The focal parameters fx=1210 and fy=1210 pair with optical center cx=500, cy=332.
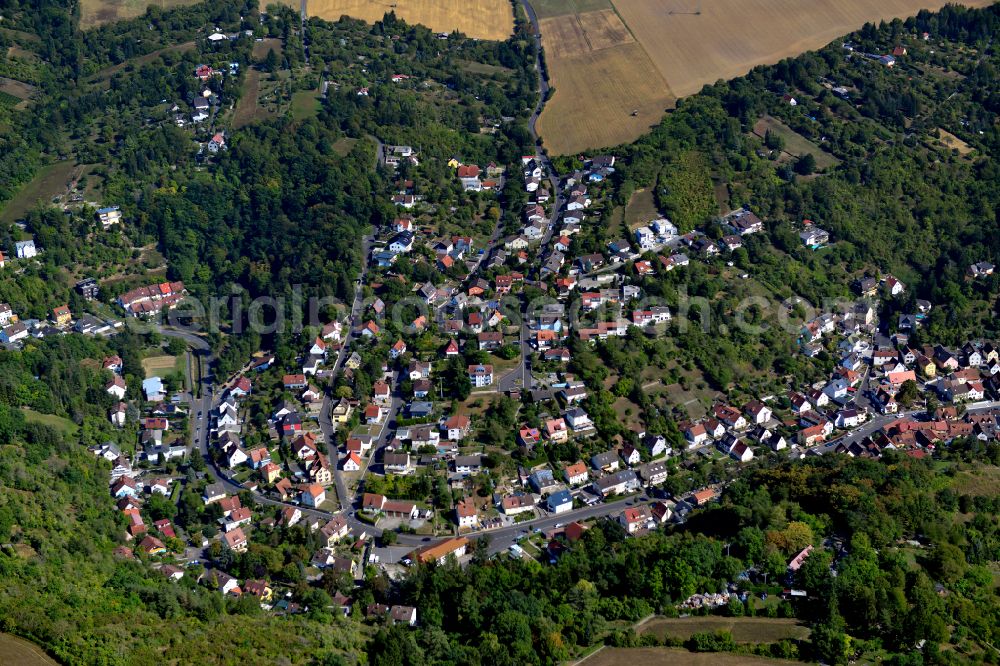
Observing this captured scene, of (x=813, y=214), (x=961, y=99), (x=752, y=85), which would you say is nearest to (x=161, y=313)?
(x=813, y=214)

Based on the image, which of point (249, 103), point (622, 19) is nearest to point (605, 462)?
point (249, 103)

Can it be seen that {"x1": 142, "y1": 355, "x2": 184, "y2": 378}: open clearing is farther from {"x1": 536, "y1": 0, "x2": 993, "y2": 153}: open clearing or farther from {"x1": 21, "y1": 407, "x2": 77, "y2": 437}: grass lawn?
{"x1": 536, "y1": 0, "x2": 993, "y2": 153}: open clearing

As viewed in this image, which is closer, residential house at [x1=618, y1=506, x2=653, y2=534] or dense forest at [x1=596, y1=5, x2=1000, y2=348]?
residential house at [x1=618, y1=506, x2=653, y2=534]

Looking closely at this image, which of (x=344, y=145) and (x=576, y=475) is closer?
(x=576, y=475)

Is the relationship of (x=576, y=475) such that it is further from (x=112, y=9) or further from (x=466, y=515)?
(x=112, y=9)

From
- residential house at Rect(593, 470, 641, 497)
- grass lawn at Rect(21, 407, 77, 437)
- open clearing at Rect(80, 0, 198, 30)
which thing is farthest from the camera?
open clearing at Rect(80, 0, 198, 30)

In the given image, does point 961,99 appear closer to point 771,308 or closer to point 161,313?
point 771,308

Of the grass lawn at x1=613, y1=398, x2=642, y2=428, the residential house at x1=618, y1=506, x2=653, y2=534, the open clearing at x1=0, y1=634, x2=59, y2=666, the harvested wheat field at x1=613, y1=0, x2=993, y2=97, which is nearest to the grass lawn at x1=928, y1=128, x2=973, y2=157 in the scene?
the harvested wheat field at x1=613, y1=0, x2=993, y2=97
